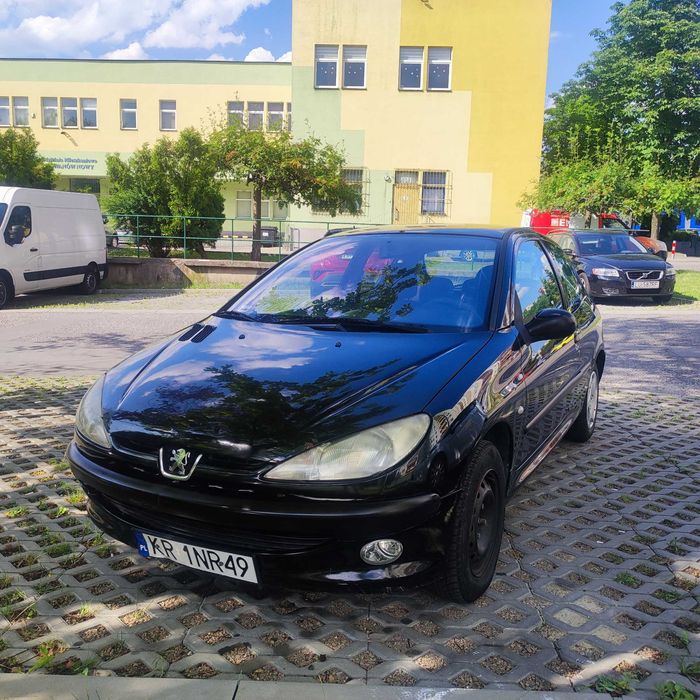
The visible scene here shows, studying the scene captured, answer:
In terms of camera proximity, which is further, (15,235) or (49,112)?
(49,112)

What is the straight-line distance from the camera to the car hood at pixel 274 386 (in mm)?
2609

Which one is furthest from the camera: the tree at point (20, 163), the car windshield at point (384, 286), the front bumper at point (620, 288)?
the tree at point (20, 163)

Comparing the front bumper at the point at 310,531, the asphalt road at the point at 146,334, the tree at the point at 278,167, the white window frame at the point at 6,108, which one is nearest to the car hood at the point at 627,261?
the asphalt road at the point at 146,334

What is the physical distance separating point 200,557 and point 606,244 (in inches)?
570

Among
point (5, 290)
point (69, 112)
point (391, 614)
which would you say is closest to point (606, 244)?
point (5, 290)

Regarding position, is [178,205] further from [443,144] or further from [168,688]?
[168,688]

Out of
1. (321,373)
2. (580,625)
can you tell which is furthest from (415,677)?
(321,373)

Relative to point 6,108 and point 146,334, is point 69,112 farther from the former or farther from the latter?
point 146,334

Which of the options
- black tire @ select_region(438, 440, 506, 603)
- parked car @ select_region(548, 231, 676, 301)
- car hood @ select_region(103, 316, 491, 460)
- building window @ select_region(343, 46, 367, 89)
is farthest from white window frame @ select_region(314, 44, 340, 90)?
black tire @ select_region(438, 440, 506, 603)

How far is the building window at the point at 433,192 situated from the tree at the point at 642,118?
3867mm

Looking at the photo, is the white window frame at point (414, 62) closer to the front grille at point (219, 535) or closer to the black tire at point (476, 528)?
the black tire at point (476, 528)

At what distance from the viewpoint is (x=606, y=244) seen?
15.3 metres

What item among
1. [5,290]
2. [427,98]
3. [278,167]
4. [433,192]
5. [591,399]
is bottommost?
[5,290]

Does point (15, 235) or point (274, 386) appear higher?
point (15, 235)
